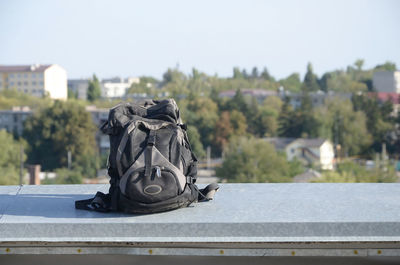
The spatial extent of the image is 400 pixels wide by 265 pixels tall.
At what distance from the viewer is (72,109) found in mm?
47219

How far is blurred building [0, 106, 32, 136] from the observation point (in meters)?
54.0

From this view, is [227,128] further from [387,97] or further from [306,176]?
[387,97]

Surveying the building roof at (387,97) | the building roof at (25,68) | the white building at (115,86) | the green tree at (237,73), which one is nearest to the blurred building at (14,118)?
the building roof at (25,68)

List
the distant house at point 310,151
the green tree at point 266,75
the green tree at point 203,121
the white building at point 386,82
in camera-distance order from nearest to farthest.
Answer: the distant house at point 310,151, the green tree at point 203,121, the white building at point 386,82, the green tree at point 266,75

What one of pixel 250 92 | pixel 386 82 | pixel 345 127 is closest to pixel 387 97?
pixel 345 127

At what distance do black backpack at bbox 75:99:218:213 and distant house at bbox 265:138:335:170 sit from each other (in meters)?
45.3

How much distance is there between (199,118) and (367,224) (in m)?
50.1

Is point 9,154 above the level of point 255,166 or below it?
above

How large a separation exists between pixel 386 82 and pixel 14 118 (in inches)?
1516

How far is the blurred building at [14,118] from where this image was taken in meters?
54.0

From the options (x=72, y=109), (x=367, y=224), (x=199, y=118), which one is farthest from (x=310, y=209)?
(x=199, y=118)

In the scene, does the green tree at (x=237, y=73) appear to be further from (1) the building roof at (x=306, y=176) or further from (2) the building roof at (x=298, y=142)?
(1) the building roof at (x=306, y=176)

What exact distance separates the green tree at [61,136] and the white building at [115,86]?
3026 centimetres

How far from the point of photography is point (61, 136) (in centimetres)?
4553
